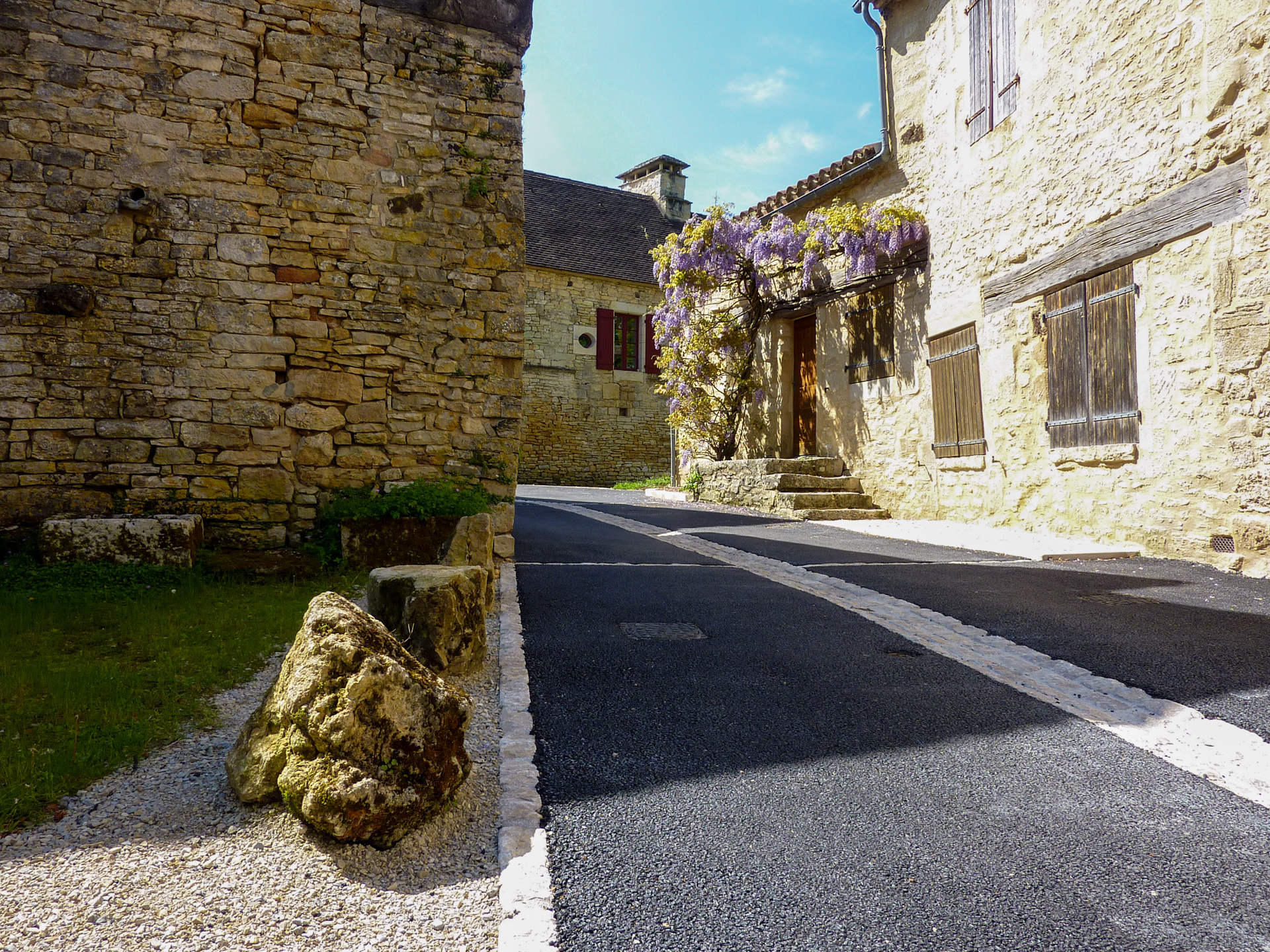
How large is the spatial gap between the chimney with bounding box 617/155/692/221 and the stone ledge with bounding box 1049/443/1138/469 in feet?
58.3

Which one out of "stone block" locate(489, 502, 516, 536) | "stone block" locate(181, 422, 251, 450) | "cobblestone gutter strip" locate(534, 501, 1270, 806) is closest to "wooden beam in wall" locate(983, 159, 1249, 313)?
"cobblestone gutter strip" locate(534, 501, 1270, 806)

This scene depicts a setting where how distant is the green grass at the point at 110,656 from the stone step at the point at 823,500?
6.22 metres

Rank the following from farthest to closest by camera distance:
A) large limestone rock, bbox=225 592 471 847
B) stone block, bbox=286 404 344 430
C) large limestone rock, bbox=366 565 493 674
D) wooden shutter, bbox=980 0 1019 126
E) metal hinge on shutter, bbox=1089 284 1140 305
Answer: wooden shutter, bbox=980 0 1019 126, metal hinge on shutter, bbox=1089 284 1140 305, stone block, bbox=286 404 344 430, large limestone rock, bbox=366 565 493 674, large limestone rock, bbox=225 592 471 847

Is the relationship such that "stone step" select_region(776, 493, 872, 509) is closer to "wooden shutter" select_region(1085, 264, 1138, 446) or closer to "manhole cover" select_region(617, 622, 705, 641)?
"wooden shutter" select_region(1085, 264, 1138, 446)

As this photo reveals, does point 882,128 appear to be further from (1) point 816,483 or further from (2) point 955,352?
(1) point 816,483

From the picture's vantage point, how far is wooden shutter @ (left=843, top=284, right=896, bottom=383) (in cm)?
1014

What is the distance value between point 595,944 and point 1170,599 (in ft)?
14.8

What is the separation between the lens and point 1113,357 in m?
6.68

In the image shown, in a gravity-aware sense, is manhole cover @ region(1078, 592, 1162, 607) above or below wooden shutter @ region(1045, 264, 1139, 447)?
below

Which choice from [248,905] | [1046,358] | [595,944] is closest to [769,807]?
[595,944]

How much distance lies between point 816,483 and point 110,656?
27.9ft

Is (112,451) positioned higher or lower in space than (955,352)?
lower

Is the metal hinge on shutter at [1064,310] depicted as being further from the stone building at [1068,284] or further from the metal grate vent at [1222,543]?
the metal grate vent at [1222,543]

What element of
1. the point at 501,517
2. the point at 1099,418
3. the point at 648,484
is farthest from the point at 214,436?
the point at 648,484
